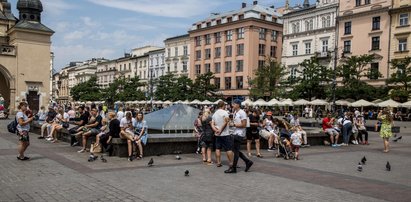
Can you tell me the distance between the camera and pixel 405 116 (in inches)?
1841

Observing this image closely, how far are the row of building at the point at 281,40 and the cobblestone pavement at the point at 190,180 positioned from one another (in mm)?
32885

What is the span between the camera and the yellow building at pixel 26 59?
41312mm

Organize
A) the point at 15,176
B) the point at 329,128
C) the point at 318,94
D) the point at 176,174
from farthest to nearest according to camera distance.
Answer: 1. the point at 318,94
2. the point at 329,128
3. the point at 176,174
4. the point at 15,176

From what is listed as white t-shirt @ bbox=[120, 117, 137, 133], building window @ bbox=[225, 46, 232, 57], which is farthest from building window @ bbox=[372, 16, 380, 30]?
white t-shirt @ bbox=[120, 117, 137, 133]

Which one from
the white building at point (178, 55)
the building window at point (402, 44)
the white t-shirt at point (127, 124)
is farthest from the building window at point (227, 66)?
the white t-shirt at point (127, 124)

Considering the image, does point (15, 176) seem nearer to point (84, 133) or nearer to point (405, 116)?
point (84, 133)

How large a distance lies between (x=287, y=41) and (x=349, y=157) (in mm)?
56040

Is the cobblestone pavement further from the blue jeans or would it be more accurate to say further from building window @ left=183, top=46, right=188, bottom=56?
building window @ left=183, top=46, right=188, bottom=56

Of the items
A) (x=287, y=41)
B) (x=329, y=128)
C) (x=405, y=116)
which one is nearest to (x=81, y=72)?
(x=287, y=41)

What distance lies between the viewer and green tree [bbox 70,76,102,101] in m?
83.4

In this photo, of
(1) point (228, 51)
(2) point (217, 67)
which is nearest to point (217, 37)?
(1) point (228, 51)

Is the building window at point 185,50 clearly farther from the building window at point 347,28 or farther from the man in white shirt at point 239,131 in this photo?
the man in white shirt at point 239,131

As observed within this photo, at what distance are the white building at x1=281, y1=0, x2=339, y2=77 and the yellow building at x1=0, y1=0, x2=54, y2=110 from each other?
37674 mm

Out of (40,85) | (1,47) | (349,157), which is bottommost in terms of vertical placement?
(349,157)
